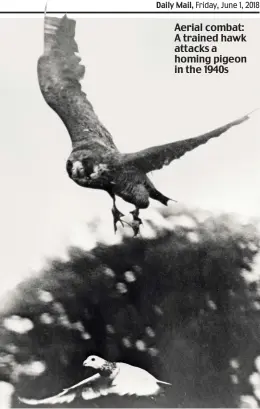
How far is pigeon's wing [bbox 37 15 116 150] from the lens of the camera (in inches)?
101

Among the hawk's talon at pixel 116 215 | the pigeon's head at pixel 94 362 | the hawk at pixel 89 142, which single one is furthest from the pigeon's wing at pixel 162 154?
the pigeon's head at pixel 94 362

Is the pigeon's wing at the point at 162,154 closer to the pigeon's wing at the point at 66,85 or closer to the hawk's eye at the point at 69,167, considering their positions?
the pigeon's wing at the point at 66,85

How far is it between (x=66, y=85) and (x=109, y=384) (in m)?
1.39

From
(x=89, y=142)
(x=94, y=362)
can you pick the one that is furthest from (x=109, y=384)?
(x=89, y=142)

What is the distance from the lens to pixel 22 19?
2.58 m

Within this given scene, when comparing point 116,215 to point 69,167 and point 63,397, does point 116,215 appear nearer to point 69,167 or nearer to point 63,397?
point 69,167

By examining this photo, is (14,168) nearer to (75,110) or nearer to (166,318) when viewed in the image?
(75,110)

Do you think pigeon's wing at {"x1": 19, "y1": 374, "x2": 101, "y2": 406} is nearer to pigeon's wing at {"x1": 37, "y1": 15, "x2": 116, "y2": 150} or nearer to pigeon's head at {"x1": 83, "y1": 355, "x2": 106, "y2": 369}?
pigeon's head at {"x1": 83, "y1": 355, "x2": 106, "y2": 369}

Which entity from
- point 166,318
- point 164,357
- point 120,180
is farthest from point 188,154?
point 164,357

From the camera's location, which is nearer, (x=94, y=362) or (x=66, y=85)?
(x=94, y=362)

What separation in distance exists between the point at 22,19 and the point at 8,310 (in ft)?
4.42

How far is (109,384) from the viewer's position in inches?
97.8

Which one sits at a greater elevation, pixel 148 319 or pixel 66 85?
pixel 66 85

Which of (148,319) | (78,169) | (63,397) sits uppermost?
(78,169)
